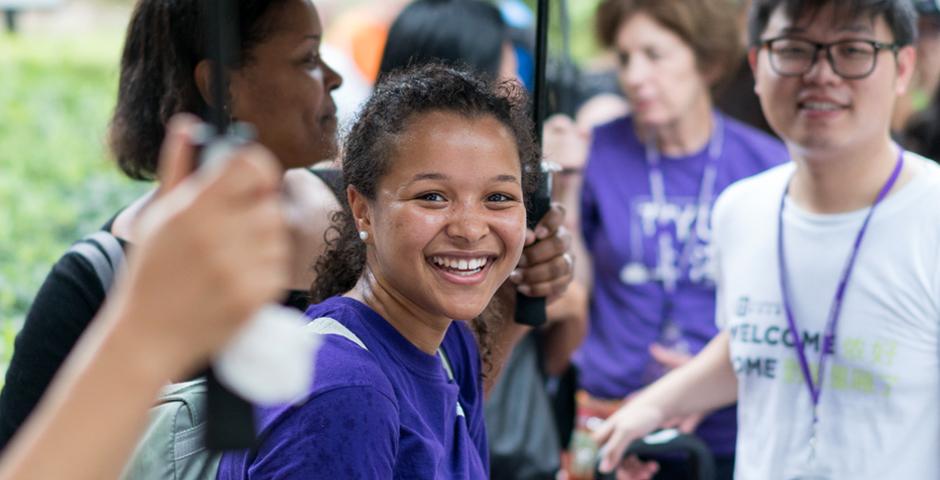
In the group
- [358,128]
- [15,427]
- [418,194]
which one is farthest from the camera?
[15,427]

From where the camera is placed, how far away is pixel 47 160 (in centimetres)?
542

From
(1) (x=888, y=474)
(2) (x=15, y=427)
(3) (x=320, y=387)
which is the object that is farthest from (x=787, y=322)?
(2) (x=15, y=427)

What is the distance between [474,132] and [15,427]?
98 cm

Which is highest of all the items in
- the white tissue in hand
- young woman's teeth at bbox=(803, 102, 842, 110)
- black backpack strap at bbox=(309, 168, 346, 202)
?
young woman's teeth at bbox=(803, 102, 842, 110)

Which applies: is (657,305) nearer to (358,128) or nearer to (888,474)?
(888,474)

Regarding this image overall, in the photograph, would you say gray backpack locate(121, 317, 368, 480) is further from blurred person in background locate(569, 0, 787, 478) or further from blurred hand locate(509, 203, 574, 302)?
blurred person in background locate(569, 0, 787, 478)

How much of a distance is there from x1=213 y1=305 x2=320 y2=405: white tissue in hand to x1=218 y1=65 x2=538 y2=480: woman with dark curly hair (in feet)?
1.94

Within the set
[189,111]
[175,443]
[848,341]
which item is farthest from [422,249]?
[848,341]

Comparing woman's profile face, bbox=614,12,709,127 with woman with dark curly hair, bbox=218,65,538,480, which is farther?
woman's profile face, bbox=614,12,709,127

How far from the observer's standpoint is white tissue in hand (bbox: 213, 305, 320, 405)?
955mm

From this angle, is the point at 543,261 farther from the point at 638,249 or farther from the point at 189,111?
the point at 638,249

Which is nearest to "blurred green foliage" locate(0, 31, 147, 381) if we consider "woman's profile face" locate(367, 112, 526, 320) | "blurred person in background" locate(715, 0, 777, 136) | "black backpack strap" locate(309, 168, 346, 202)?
"black backpack strap" locate(309, 168, 346, 202)

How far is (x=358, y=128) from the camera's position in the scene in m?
1.93

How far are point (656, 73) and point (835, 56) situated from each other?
1525mm
